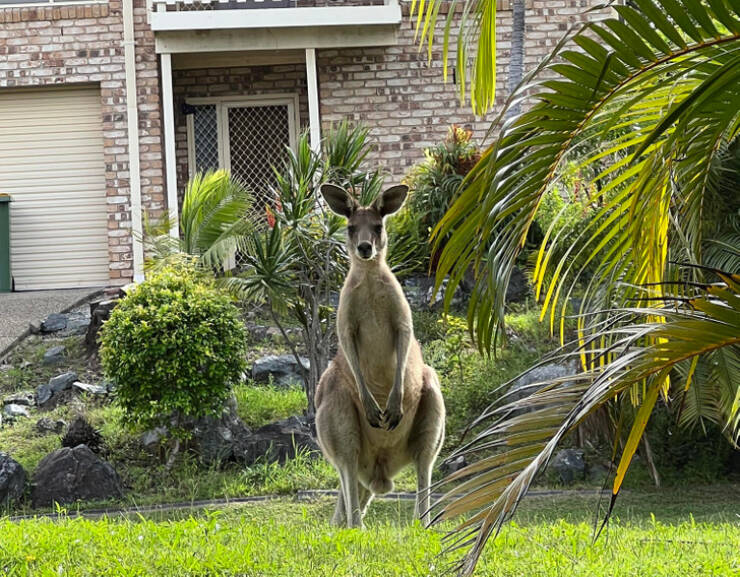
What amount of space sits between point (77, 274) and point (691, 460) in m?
11.4

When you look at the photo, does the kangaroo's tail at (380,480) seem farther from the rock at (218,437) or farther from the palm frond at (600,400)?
the palm frond at (600,400)

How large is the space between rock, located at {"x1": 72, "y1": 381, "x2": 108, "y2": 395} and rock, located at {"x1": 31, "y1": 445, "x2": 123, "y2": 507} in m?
2.22

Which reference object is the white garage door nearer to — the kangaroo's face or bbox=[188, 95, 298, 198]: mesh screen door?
bbox=[188, 95, 298, 198]: mesh screen door

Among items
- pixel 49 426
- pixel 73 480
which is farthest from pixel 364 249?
pixel 49 426

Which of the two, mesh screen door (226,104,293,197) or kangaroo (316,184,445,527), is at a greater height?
mesh screen door (226,104,293,197)

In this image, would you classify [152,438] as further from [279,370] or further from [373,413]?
[373,413]

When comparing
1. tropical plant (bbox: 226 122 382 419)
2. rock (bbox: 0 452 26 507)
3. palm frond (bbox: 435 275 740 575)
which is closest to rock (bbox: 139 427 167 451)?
rock (bbox: 0 452 26 507)

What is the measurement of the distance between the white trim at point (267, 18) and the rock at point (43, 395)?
269 inches

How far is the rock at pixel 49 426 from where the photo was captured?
11.3m

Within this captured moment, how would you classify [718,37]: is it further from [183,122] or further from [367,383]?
[183,122]

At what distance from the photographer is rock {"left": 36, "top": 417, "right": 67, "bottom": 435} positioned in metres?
11.3

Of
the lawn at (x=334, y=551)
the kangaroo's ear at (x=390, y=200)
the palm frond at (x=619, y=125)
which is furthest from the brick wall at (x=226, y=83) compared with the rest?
the palm frond at (x=619, y=125)

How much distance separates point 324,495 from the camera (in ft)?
31.6

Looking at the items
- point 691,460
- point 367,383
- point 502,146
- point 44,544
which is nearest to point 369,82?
point 691,460
